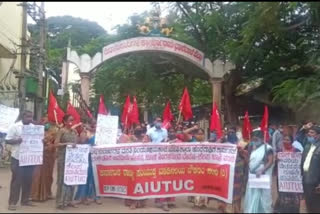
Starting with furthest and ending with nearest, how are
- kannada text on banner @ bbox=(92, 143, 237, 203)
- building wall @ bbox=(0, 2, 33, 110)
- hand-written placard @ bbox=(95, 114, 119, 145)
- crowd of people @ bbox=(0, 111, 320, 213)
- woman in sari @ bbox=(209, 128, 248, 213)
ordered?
building wall @ bbox=(0, 2, 33, 110) < hand-written placard @ bbox=(95, 114, 119, 145) < kannada text on banner @ bbox=(92, 143, 237, 203) < woman in sari @ bbox=(209, 128, 248, 213) < crowd of people @ bbox=(0, 111, 320, 213)

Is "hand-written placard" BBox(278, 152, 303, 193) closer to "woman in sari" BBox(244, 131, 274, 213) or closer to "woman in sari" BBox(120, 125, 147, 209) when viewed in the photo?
"woman in sari" BBox(244, 131, 274, 213)

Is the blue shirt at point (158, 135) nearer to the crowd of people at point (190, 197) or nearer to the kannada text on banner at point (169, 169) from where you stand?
the crowd of people at point (190, 197)

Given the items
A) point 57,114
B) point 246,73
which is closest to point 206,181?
point 57,114

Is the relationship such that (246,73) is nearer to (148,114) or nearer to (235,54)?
(235,54)

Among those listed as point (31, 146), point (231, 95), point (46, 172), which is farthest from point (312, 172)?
point (231, 95)

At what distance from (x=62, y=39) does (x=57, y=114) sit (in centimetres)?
3619

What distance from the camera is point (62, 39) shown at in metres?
46.2

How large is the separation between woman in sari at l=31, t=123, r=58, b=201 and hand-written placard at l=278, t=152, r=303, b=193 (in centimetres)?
440

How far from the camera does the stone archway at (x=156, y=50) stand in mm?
16500

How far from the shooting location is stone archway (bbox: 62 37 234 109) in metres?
16.5

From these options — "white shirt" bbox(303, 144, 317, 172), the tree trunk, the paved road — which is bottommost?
the paved road

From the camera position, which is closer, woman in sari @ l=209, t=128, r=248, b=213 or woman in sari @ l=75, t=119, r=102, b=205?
woman in sari @ l=209, t=128, r=248, b=213

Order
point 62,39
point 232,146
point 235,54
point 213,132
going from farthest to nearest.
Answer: point 62,39 < point 235,54 < point 213,132 < point 232,146

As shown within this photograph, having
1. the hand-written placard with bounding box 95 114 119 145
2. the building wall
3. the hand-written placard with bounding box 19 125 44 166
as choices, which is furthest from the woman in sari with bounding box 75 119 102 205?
the building wall
